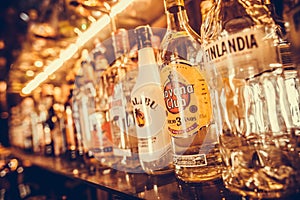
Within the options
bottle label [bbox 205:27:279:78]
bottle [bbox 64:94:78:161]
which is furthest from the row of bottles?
bottle [bbox 64:94:78:161]

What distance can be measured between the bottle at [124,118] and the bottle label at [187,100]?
0.83ft

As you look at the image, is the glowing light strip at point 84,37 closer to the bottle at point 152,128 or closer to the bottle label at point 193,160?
the bottle at point 152,128

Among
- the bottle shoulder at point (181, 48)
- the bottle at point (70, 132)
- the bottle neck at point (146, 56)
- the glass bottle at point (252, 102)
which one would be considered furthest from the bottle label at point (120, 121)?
the bottle at point (70, 132)

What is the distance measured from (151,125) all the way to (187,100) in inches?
6.0

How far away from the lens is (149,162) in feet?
2.13

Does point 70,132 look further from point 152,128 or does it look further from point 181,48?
point 181,48

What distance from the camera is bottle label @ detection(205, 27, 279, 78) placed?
392mm

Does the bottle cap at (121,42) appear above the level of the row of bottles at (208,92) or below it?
above

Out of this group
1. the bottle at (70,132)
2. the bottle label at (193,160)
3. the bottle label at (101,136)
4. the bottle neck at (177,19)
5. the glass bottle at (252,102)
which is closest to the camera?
the glass bottle at (252,102)

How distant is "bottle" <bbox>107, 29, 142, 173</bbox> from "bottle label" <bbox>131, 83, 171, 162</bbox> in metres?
0.11

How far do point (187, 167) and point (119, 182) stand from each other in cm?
23

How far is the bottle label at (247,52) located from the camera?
1.29 feet

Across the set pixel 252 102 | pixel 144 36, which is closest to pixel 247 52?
pixel 252 102

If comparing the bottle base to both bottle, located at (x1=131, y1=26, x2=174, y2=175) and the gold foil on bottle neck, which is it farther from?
the gold foil on bottle neck
